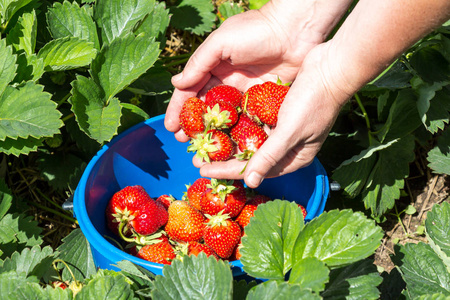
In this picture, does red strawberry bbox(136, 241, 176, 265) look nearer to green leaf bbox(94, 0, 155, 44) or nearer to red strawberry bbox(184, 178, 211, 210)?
red strawberry bbox(184, 178, 211, 210)

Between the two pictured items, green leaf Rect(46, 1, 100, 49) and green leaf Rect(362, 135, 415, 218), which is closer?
green leaf Rect(46, 1, 100, 49)

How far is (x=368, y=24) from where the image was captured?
105cm

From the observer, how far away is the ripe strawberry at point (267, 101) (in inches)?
51.6

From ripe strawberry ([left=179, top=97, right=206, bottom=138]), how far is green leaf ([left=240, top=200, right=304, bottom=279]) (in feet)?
1.53

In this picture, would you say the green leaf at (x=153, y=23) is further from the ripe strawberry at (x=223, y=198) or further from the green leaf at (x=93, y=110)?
the ripe strawberry at (x=223, y=198)

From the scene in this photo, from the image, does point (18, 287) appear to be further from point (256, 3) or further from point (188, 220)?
point (256, 3)

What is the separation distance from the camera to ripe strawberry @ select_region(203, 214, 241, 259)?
1.30 metres

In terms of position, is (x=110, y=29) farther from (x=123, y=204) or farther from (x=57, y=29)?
(x=123, y=204)

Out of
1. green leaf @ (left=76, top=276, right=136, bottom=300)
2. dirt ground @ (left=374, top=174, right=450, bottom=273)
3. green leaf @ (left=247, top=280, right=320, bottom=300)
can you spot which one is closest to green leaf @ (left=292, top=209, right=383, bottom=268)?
green leaf @ (left=247, top=280, right=320, bottom=300)

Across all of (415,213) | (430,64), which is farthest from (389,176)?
(430,64)

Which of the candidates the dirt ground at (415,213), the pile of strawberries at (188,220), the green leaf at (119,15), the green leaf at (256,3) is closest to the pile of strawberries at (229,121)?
the pile of strawberries at (188,220)

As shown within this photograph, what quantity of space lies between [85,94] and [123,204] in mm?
317

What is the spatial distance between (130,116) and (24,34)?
36 cm

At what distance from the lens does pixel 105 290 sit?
814 mm
